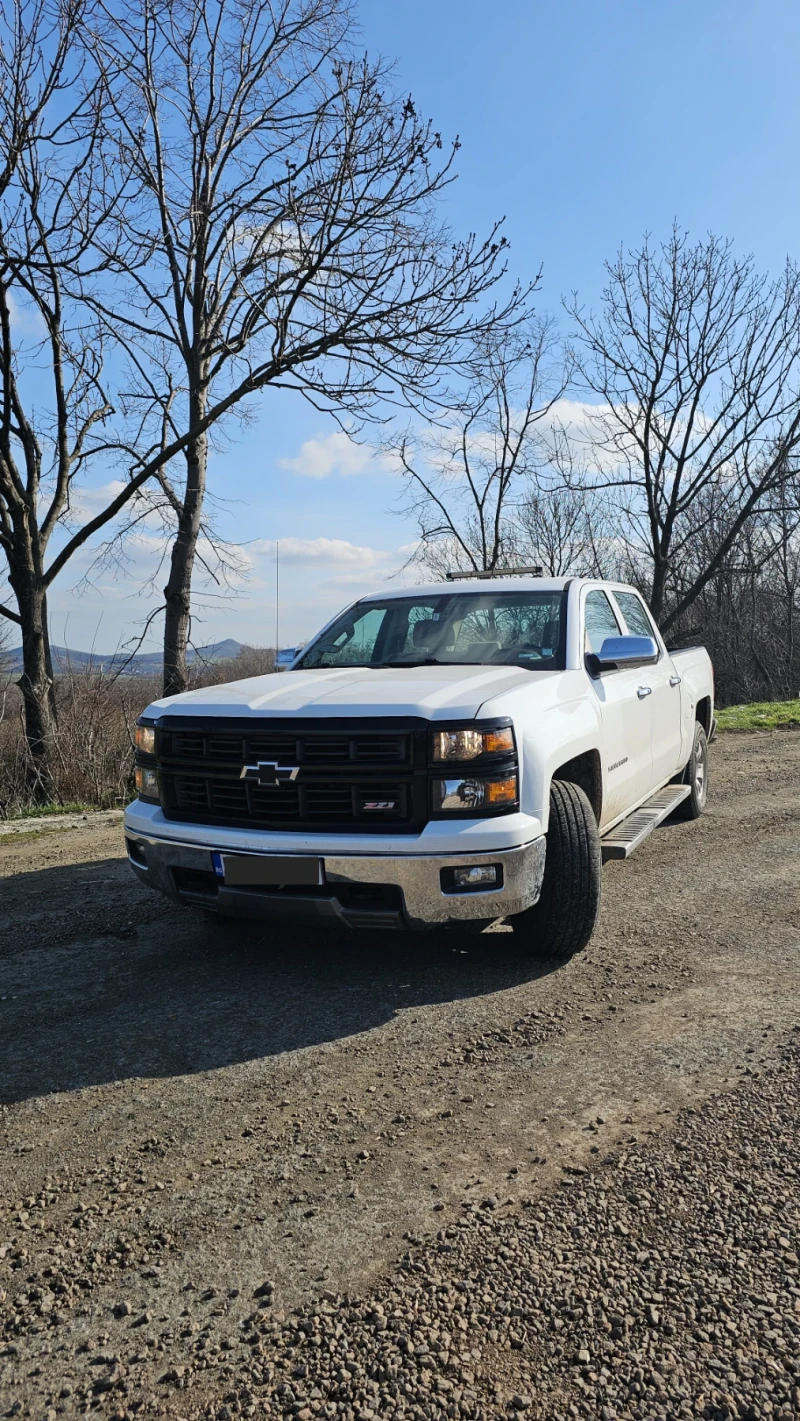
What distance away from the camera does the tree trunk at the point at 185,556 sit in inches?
522

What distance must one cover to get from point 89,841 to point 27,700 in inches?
185

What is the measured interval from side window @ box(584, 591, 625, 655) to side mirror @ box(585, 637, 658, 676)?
0.38ft

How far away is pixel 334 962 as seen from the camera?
13.8ft

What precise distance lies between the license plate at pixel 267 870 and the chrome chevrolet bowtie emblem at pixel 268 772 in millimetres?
309

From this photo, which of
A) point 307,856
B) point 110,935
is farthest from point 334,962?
point 110,935

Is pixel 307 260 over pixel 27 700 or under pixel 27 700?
over

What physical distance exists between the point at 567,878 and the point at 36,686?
30.5ft

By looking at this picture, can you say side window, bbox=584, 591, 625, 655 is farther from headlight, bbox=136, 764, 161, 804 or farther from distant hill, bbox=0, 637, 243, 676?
distant hill, bbox=0, 637, 243, 676

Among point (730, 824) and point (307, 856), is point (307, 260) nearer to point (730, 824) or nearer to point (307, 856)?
point (730, 824)

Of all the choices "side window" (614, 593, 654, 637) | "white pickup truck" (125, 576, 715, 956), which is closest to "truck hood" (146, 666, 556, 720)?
"white pickup truck" (125, 576, 715, 956)

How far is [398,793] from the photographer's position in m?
3.64

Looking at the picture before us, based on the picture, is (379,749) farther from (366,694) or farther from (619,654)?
(619,654)

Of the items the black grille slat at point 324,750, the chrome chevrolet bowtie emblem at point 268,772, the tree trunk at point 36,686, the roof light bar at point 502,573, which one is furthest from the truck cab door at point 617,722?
the tree trunk at point 36,686

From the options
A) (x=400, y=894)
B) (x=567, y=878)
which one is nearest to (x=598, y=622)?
(x=567, y=878)
